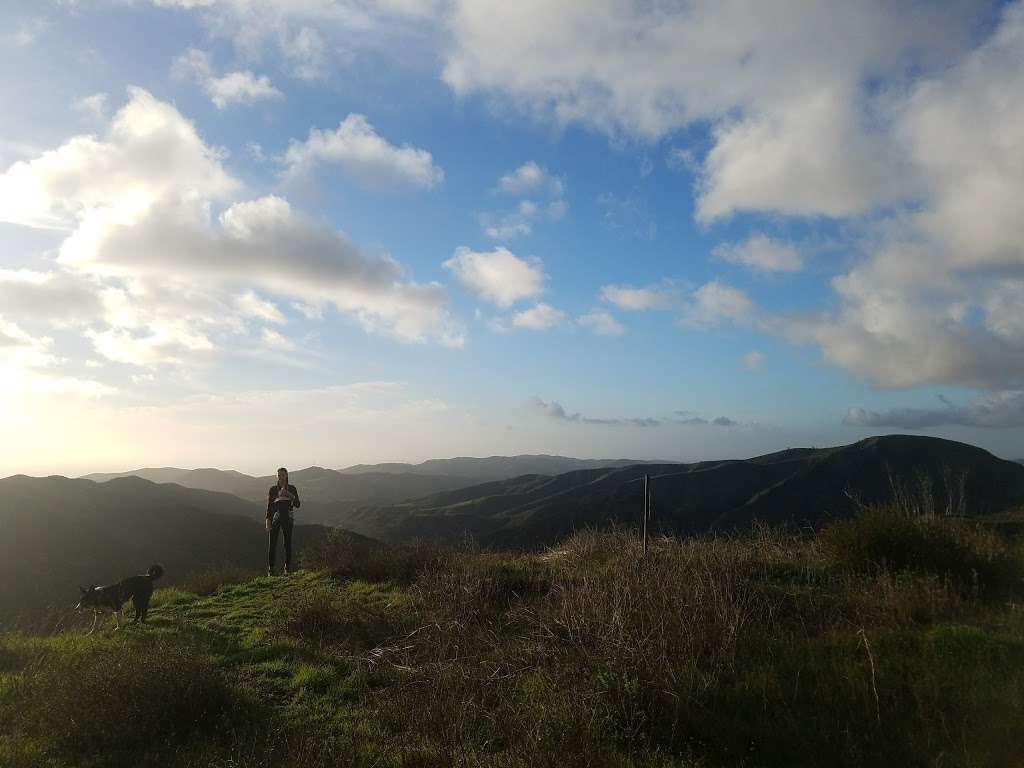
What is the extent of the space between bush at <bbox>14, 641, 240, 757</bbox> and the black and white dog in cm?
288

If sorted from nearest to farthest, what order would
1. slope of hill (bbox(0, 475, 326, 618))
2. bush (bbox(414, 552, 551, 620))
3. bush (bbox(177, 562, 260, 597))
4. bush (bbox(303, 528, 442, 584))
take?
bush (bbox(414, 552, 551, 620))
bush (bbox(303, 528, 442, 584))
bush (bbox(177, 562, 260, 597))
slope of hill (bbox(0, 475, 326, 618))

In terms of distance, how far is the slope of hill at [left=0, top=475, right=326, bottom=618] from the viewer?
42.2 meters

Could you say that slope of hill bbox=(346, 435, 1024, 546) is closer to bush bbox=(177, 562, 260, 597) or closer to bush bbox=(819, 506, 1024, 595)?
bush bbox=(177, 562, 260, 597)

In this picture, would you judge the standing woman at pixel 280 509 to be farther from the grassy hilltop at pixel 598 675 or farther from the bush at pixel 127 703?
the bush at pixel 127 703

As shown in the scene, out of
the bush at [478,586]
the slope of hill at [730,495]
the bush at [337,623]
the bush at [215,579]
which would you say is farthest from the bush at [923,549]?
the slope of hill at [730,495]

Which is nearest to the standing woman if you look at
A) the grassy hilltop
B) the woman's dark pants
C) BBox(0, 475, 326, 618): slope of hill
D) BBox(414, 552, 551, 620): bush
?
the woman's dark pants

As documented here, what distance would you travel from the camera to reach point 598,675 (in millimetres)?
5121

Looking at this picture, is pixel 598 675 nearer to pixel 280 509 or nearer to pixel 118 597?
pixel 118 597

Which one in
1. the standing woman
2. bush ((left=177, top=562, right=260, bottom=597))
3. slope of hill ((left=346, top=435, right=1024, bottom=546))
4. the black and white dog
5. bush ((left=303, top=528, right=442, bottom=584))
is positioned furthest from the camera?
slope of hill ((left=346, top=435, right=1024, bottom=546))

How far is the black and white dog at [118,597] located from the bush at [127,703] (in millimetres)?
2877

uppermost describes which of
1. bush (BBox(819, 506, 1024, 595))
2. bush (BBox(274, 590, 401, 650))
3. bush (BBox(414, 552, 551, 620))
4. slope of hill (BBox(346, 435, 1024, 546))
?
bush (BBox(819, 506, 1024, 595))

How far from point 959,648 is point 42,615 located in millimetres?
12260

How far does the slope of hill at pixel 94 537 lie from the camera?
42.2 metres

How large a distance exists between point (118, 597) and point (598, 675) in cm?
742
